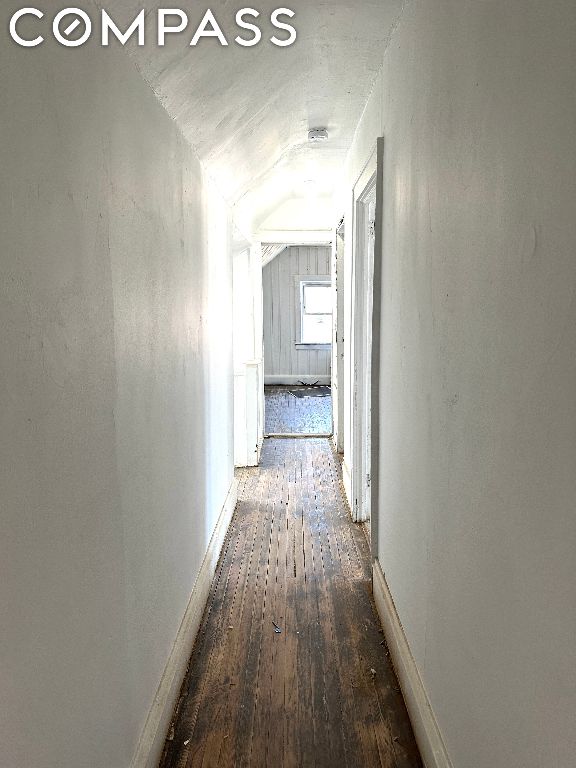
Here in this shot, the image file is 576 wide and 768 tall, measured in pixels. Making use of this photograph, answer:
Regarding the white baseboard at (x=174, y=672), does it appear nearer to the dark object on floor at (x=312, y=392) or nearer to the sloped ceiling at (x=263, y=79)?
the sloped ceiling at (x=263, y=79)

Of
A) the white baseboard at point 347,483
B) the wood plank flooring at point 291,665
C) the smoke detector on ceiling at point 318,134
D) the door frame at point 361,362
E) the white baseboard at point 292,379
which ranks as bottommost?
the wood plank flooring at point 291,665

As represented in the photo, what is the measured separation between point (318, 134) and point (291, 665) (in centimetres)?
294

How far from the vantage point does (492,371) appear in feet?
4.34

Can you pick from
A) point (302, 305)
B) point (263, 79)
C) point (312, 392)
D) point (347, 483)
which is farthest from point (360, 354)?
point (302, 305)

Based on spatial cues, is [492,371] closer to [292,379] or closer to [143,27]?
[143,27]

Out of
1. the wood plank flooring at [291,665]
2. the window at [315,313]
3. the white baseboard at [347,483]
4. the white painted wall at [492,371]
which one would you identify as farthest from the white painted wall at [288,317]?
the white painted wall at [492,371]

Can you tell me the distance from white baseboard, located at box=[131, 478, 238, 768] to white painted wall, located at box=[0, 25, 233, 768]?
0.19 ft

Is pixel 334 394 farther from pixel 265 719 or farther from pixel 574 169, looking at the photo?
pixel 574 169

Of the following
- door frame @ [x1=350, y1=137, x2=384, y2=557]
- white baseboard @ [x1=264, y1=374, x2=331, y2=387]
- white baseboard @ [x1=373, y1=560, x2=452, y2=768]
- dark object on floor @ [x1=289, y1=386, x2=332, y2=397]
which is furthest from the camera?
white baseboard @ [x1=264, y1=374, x2=331, y2=387]

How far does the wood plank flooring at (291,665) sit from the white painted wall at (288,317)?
685cm

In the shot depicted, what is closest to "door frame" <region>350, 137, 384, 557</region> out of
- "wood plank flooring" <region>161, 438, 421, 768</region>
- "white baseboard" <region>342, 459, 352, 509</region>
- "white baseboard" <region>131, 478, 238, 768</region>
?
"white baseboard" <region>342, 459, 352, 509</region>

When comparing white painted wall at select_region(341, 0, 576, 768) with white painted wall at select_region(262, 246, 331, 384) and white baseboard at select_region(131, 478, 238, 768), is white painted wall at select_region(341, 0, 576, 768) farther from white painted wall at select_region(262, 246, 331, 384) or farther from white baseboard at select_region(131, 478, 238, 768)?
white painted wall at select_region(262, 246, 331, 384)

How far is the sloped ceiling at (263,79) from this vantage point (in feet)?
6.22

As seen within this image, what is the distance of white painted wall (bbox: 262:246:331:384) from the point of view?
1063 centimetres
